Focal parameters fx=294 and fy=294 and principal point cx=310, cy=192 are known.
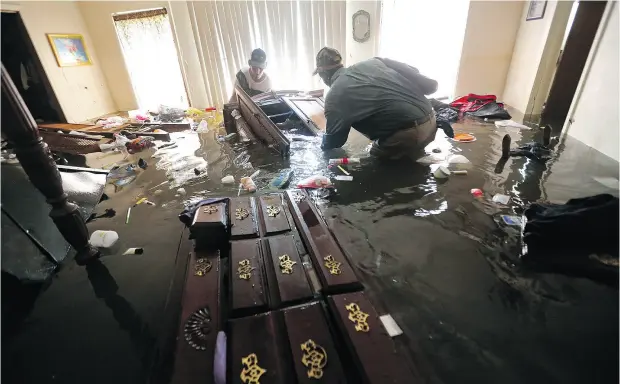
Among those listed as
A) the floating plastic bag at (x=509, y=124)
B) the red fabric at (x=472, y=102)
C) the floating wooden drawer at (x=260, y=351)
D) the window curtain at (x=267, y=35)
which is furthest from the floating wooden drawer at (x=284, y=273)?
the window curtain at (x=267, y=35)

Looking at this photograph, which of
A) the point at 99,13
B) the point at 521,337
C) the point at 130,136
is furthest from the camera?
the point at 99,13

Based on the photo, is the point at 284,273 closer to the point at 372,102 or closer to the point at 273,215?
the point at 273,215

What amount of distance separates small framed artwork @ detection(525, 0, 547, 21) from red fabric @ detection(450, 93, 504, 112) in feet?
3.54

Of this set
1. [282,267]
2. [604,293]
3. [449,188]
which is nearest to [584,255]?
[604,293]

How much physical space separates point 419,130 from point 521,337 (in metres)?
2.01

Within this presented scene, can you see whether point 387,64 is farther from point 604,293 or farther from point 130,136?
point 130,136

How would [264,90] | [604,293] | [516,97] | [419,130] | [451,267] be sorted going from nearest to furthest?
[604,293]
[451,267]
[419,130]
[516,97]
[264,90]

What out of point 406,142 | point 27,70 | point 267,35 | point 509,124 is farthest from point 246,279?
point 27,70

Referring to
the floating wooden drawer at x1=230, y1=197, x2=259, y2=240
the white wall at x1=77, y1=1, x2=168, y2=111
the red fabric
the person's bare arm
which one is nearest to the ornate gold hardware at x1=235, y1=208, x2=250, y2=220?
the floating wooden drawer at x1=230, y1=197, x2=259, y2=240

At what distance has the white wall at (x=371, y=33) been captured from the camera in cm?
550

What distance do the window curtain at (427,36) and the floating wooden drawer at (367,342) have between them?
5.31 meters

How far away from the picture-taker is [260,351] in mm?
937

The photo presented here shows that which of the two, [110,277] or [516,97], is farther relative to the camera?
[516,97]

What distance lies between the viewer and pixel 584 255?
1.04 m
